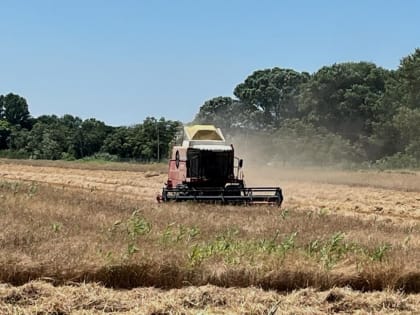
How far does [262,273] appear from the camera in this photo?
7.18 m

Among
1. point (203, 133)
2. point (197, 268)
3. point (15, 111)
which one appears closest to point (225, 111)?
A: point (15, 111)

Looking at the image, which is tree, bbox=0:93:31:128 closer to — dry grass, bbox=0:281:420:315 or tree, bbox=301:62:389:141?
Result: tree, bbox=301:62:389:141

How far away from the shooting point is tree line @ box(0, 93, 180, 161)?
77688 mm

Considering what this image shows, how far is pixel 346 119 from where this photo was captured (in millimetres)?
62312

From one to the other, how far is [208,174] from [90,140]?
2836 inches

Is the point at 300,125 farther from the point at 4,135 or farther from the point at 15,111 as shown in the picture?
the point at 15,111

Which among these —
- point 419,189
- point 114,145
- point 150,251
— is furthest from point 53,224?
point 114,145

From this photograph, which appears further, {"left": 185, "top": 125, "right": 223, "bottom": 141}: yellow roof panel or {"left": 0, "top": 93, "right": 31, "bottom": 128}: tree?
{"left": 0, "top": 93, "right": 31, "bottom": 128}: tree

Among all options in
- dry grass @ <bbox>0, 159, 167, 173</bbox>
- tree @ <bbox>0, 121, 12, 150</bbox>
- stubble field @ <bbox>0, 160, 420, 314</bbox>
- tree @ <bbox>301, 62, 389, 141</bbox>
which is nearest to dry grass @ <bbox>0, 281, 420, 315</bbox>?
stubble field @ <bbox>0, 160, 420, 314</bbox>

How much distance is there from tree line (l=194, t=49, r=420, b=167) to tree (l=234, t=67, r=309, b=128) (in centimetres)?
22

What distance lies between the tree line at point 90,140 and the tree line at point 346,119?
23.9 ft

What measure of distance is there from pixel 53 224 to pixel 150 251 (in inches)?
102

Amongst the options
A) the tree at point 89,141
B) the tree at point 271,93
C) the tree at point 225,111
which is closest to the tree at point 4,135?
the tree at point 89,141

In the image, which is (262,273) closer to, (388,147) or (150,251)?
(150,251)
